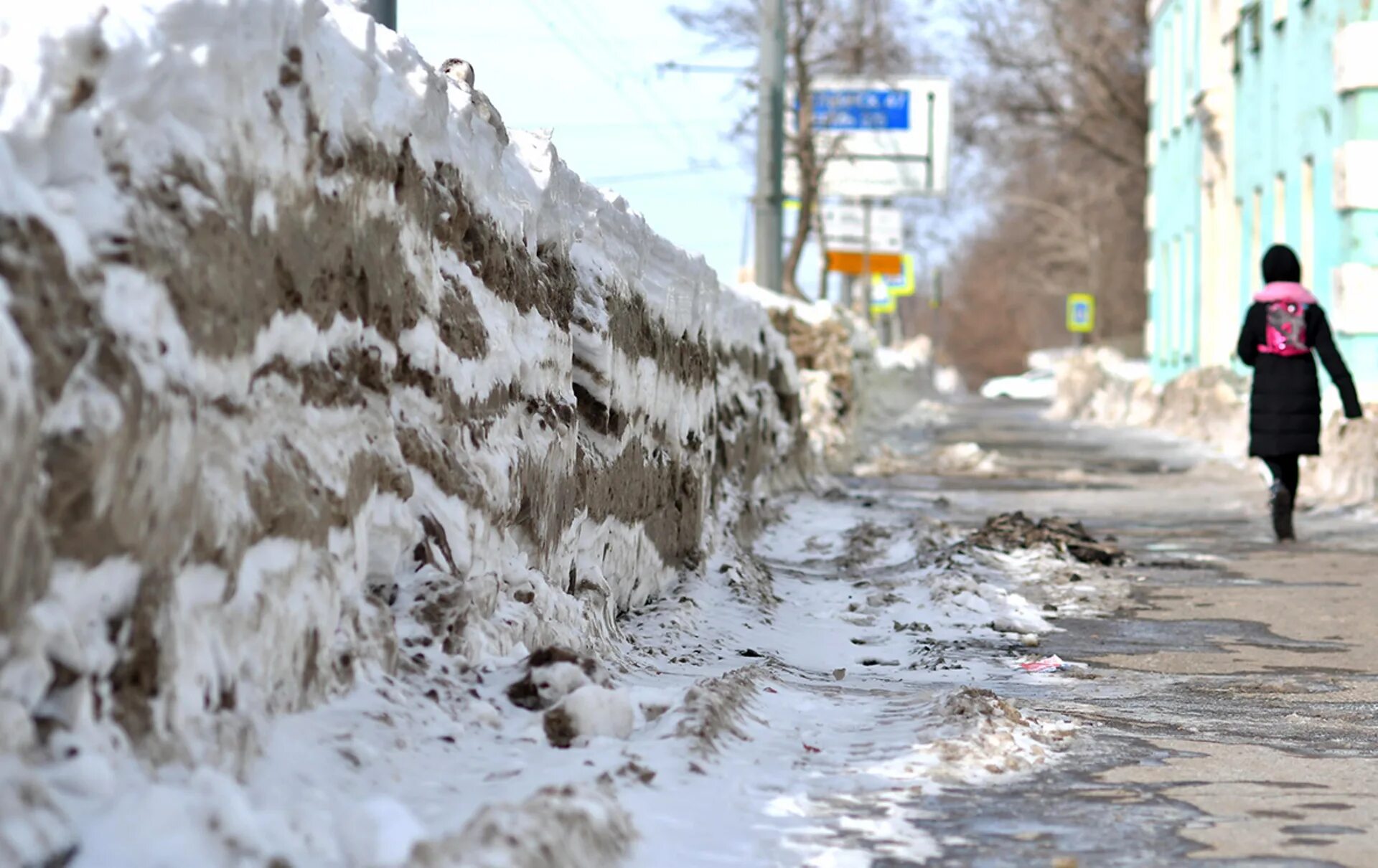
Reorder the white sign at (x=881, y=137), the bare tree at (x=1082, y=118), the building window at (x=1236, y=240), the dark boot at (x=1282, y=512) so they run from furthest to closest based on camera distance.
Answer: the bare tree at (x=1082, y=118)
the white sign at (x=881, y=137)
the building window at (x=1236, y=240)
the dark boot at (x=1282, y=512)

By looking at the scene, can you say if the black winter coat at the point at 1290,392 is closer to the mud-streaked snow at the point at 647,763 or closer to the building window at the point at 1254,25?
the mud-streaked snow at the point at 647,763

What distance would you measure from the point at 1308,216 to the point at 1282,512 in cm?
818

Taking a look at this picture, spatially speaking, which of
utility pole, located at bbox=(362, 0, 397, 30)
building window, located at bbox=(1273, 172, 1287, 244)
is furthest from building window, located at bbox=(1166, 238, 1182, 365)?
utility pole, located at bbox=(362, 0, 397, 30)

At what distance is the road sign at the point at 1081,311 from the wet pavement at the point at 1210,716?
34.8 m

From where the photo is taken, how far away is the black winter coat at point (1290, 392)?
10.6 meters

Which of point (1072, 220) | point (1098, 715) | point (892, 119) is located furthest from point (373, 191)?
point (1072, 220)

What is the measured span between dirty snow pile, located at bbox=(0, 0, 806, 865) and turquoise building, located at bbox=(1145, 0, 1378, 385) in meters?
11.7

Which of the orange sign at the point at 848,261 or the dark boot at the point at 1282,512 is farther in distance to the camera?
the orange sign at the point at 848,261

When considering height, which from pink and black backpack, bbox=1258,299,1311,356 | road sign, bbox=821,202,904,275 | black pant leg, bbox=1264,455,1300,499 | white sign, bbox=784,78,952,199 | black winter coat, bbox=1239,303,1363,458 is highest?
white sign, bbox=784,78,952,199

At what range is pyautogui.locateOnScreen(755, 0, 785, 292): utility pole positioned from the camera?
A: 1894cm

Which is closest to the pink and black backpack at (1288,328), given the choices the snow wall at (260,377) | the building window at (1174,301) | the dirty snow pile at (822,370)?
the dirty snow pile at (822,370)

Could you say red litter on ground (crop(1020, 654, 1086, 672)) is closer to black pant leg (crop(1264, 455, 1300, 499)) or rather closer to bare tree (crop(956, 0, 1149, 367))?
→ black pant leg (crop(1264, 455, 1300, 499))

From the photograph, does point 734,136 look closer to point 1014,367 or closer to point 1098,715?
point 1098,715

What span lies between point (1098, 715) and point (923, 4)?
29444 mm
